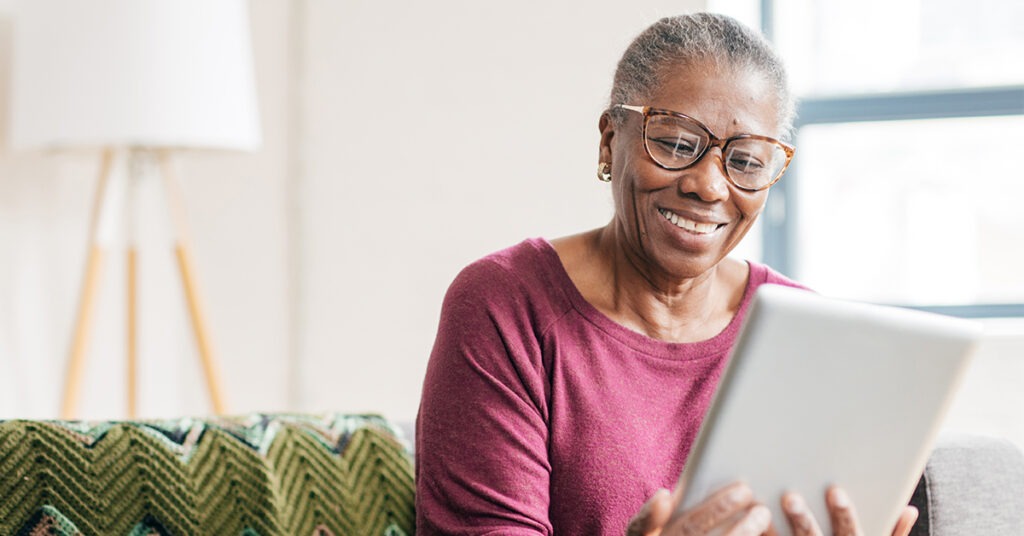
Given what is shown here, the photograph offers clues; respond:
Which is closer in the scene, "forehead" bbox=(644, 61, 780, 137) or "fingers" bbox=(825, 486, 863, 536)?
"fingers" bbox=(825, 486, 863, 536)

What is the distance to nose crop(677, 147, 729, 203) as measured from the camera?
1379 mm

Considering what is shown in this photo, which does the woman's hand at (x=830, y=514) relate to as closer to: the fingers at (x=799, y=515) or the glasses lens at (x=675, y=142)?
the fingers at (x=799, y=515)

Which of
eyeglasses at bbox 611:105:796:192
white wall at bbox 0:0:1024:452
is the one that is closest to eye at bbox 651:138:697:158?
eyeglasses at bbox 611:105:796:192

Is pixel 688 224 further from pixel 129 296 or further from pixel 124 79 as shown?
pixel 129 296

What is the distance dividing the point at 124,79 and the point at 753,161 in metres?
1.54

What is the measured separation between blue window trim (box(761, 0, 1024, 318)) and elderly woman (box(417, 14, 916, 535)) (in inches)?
75.6

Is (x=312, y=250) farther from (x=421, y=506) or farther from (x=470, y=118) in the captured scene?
(x=421, y=506)

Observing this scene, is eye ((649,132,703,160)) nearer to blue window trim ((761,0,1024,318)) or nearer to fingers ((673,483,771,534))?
fingers ((673,483,771,534))

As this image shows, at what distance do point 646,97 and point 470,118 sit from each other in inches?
68.0

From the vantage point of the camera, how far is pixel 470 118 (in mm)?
3131

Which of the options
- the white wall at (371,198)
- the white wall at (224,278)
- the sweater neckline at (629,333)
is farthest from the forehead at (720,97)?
the white wall at (224,278)

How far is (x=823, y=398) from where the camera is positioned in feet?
3.67

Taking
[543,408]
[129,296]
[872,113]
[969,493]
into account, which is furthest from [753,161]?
[872,113]

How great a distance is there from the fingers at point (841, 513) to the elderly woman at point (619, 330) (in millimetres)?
158
